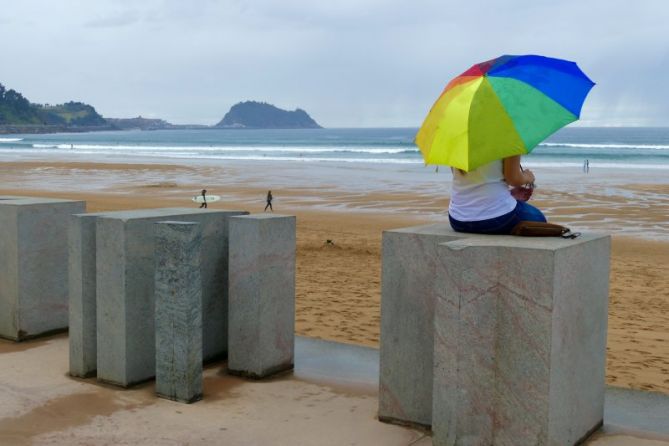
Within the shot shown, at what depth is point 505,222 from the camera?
15.6 ft

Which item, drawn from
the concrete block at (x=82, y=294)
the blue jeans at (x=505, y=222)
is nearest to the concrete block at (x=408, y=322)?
the blue jeans at (x=505, y=222)

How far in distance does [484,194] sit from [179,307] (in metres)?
2.08

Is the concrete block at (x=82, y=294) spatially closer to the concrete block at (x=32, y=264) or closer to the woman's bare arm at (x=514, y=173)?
the concrete block at (x=32, y=264)

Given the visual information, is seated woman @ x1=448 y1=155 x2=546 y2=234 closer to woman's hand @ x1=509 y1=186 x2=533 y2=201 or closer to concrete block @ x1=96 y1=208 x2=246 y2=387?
woman's hand @ x1=509 y1=186 x2=533 y2=201

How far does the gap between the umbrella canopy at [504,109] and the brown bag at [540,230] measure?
0.49 metres

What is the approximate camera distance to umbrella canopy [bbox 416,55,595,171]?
4.44 metres

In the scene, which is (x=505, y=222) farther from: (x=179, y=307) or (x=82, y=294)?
(x=82, y=294)

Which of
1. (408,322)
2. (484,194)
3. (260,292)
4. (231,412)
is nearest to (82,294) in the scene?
(260,292)

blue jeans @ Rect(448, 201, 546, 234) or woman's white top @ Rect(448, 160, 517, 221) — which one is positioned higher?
woman's white top @ Rect(448, 160, 517, 221)

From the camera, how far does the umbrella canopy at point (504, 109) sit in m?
4.44

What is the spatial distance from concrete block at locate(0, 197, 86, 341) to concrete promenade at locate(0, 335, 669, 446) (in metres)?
0.71

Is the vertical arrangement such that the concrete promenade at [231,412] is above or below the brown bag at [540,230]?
below

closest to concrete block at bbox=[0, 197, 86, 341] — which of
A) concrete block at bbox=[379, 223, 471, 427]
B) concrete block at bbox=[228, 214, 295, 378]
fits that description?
concrete block at bbox=[228, 214, 295, 378]

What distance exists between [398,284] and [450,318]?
26.6 inches
